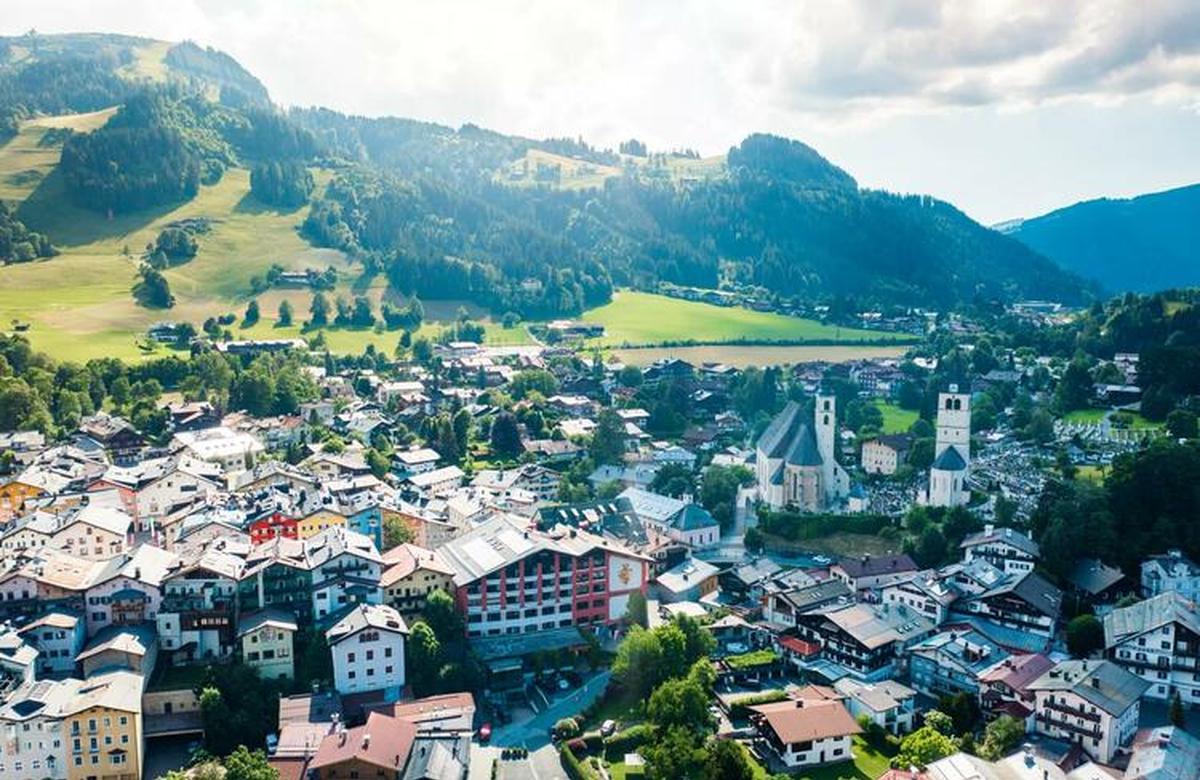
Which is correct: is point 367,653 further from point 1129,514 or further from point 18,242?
point 18,242

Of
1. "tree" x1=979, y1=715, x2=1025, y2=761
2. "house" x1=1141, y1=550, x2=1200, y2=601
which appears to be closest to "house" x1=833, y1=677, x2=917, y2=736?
"tree" x1=979, y1=715, x2=1025, y2=761

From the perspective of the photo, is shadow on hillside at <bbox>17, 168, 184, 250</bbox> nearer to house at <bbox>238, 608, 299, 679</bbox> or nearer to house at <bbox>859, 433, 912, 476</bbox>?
house at <bbox>859, 433, 912, 476</bbox>

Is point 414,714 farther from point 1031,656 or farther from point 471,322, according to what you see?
point 471,322

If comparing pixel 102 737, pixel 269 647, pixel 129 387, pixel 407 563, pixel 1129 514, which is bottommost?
pixel 102 737

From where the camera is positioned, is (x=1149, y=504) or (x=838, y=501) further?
(x=838, y=501)

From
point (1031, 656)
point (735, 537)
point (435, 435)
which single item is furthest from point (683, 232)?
point (1031, 656)

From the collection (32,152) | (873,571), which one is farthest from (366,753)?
(32,152)

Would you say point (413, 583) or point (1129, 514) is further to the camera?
point (1129, 514)
